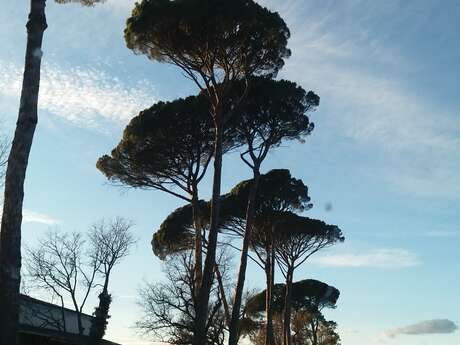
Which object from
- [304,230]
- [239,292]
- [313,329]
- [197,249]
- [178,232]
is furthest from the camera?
[313,329]

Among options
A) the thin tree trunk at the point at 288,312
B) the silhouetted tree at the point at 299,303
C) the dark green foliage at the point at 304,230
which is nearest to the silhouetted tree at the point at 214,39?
the dark green foliage at the point at 304,230

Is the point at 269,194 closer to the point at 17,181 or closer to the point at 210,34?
the point at 210,34

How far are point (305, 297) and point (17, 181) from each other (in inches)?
1058

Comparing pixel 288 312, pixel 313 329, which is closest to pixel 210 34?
pixel 288 312

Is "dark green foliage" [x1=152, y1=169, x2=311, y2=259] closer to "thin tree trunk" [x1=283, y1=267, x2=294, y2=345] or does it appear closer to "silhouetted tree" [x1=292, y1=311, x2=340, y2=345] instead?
"thin tree trunk" [x1=283, y1=267, x2=294, y2=345]

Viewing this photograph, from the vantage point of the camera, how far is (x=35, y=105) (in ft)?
24.8

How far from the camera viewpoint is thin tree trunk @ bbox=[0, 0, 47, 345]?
251 inches

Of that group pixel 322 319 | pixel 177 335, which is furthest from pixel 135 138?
pixel 322 319

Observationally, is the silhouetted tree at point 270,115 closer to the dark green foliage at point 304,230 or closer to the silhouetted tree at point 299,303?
the dark green foliage at point 304,230

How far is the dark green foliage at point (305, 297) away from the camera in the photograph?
31.1 metres

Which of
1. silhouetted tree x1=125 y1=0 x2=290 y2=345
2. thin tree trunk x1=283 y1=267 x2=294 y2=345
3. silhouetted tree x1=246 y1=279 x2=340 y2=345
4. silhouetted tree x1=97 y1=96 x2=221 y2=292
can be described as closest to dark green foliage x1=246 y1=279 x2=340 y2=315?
silhouetted tree x1=246 y1=279 x2=340 y2=345

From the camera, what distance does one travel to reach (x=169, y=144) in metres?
17.6

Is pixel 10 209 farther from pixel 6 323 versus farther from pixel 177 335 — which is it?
pixel 177 335

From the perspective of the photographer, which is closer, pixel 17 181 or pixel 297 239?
pixel 17 181
